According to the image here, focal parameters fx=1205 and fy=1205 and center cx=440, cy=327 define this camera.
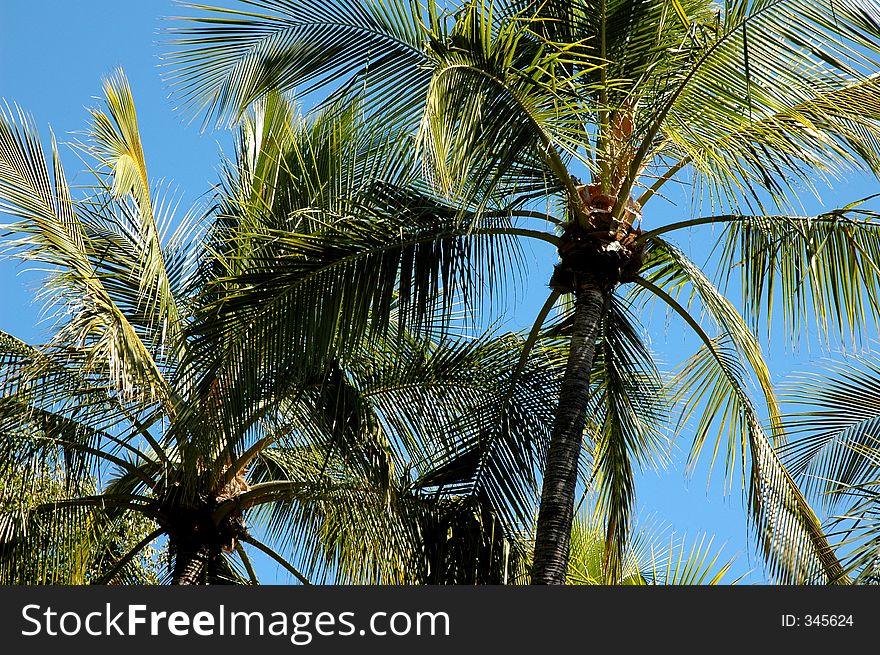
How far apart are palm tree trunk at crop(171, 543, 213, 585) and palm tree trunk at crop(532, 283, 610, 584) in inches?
111

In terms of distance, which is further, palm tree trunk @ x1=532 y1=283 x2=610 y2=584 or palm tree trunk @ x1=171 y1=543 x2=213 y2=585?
palm tree trunk @ x1=171 y1=543 x2=213 y2=585

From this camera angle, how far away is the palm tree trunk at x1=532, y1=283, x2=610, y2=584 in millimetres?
6910

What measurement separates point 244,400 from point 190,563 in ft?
5.80

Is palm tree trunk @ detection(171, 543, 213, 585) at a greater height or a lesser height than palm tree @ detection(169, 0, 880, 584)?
lesser

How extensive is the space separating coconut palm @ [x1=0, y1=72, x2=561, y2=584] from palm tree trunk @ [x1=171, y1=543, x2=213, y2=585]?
0.02 m

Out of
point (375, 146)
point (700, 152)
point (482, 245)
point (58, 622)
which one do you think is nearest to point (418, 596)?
point (58, 622)

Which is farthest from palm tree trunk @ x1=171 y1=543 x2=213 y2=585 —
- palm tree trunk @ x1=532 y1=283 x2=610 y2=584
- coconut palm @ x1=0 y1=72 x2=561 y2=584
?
palm tree trunk @ x1=532 y1=283 x2=610 y2=584

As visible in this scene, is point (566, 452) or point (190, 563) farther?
point (190, 563)

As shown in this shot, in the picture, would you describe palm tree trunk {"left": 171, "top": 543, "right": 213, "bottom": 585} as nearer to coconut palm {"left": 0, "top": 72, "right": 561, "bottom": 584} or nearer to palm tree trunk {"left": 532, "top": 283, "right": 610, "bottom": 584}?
coconut palm {"left": 0, "top": 72, "right": 561, "bottom": 584}

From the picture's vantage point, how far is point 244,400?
7488 millimetres

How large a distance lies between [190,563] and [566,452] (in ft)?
10.1

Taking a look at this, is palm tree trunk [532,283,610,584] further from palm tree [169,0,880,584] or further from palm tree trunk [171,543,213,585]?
palm tree trunk [171,543,213,585]

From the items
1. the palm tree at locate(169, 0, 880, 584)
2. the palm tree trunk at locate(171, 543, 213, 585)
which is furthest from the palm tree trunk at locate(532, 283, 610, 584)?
the palm tree trunk at locate(171, 543, 213, 585)

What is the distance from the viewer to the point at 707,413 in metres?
8.69
